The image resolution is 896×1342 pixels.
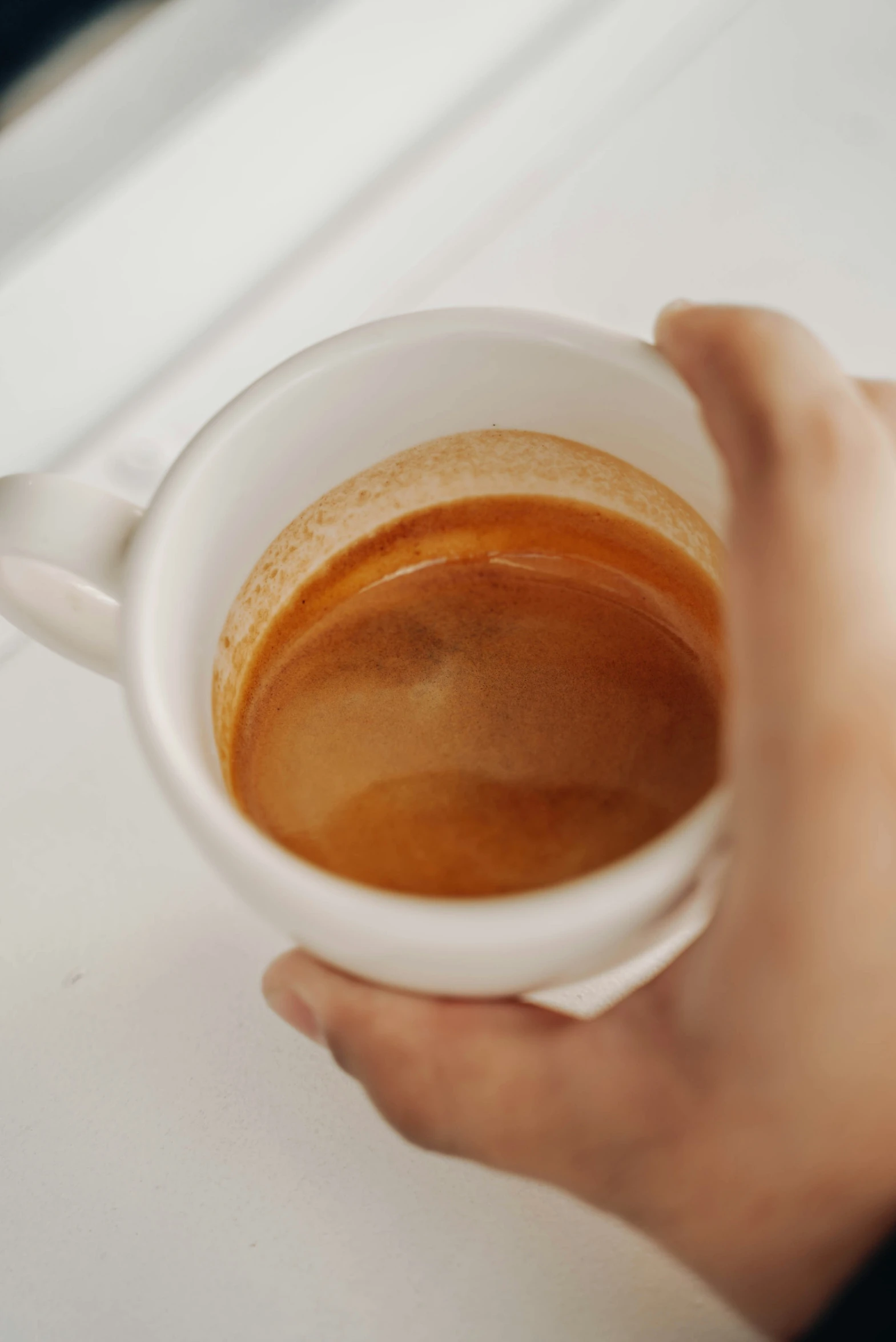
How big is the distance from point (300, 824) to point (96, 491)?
160 millimetres

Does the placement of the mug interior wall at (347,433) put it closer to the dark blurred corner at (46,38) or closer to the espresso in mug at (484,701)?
the espresso in mug at (484,701)

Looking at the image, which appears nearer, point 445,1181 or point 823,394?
point 823,394

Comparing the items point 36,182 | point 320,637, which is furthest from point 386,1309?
point 36,182

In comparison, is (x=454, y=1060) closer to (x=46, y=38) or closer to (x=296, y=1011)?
(x=296, y=1011)

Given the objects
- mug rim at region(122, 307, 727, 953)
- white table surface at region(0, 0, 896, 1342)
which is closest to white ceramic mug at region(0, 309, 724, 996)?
mug rim at region(122, 307, 727, 953)

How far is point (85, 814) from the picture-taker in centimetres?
53

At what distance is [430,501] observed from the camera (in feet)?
1.63

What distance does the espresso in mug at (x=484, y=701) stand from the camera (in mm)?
431

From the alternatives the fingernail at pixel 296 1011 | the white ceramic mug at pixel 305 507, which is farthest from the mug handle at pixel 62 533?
the fingernail at pixel 296 1011

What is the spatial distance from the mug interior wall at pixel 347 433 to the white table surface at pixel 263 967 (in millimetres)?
169

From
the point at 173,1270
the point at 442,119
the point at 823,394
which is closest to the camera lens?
the point at 823,394

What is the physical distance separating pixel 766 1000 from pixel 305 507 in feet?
0.85

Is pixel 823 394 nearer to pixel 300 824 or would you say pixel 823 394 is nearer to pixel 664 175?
pixel 300 824

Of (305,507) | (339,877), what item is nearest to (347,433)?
(305,507)
